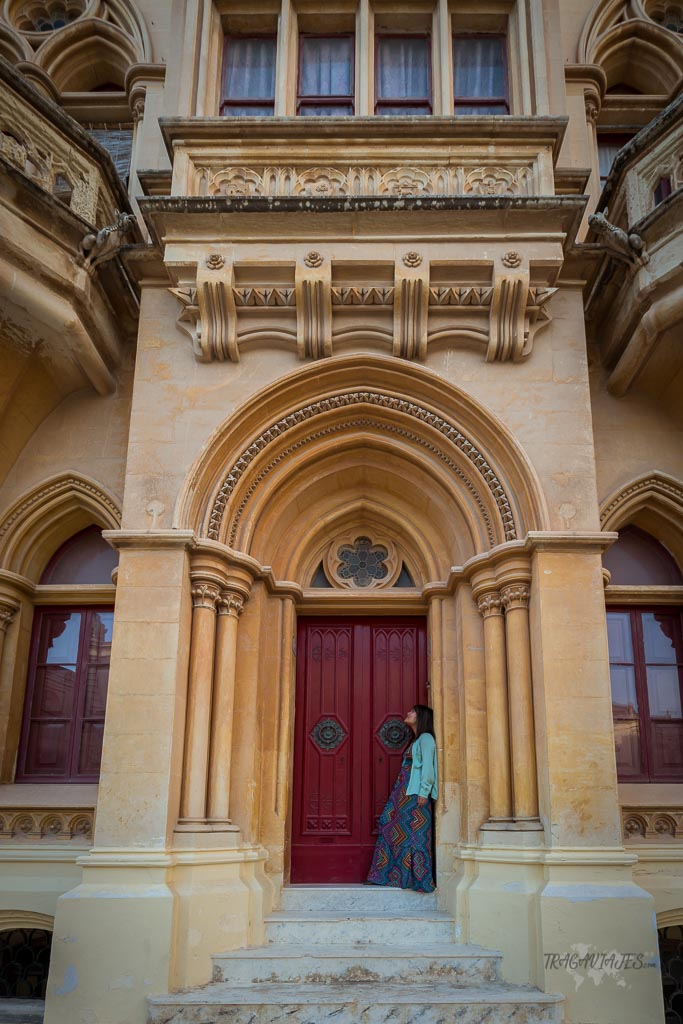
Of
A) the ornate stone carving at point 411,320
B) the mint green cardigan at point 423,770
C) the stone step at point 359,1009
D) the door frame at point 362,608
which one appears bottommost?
the stone step at point 359,1009

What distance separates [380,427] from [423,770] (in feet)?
10.5

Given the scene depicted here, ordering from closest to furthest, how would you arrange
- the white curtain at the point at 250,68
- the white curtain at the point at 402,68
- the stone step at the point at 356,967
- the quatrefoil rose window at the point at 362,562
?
the stone step at the point at 356,967, the quatrefoil rose window at the point at 362,562, the white curtain at the point at 250,68, the white curtain at the point at 402,68

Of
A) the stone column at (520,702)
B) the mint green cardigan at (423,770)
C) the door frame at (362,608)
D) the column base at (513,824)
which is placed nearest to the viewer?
the column base at (513,824)

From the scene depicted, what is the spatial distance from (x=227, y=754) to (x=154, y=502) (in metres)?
2.21

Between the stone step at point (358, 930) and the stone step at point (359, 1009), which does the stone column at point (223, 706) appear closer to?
the stone step at point (358, 930)

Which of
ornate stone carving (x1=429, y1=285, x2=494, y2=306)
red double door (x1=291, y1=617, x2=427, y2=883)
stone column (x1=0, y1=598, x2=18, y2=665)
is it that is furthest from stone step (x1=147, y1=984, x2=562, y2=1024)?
ornate stone carving (x1=429, y1=285, x2=494, y2=306)

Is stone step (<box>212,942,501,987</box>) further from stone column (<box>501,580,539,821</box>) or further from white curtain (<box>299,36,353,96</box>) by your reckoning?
white curtain (<box>299,36,353,96</box>)

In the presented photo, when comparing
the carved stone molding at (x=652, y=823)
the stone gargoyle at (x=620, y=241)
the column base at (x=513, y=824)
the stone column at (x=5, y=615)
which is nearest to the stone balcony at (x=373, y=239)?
the stone gargoyle at (x=620, y=241)

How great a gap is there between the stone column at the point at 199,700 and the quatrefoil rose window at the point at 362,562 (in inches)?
69.0

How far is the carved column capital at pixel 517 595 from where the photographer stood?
7508mm

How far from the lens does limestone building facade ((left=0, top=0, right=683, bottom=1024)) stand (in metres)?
6.85

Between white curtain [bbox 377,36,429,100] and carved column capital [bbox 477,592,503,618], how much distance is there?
535cm

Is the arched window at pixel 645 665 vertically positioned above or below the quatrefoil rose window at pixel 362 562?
below

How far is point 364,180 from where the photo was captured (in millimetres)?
8352
